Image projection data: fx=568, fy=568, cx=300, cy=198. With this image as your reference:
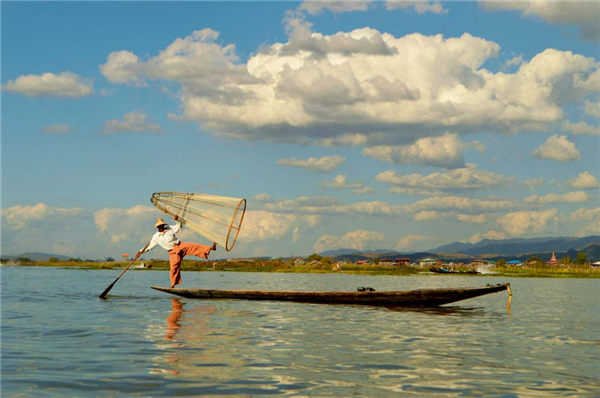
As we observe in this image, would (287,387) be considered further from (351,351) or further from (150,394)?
(351,351)

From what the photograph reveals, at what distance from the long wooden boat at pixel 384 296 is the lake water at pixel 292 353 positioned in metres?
0.76

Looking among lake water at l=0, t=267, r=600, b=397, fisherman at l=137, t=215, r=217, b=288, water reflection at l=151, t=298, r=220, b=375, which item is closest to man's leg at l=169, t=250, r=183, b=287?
fisherman at l=137, t=215, r=217, b=288

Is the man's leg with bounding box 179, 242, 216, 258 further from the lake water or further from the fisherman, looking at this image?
the lake water

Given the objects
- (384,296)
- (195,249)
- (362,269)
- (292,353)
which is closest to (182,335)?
(292,353)

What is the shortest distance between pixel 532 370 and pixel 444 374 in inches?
66.0

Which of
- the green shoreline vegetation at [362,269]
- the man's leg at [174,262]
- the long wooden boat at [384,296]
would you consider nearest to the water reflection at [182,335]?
the man's leg at [174,262]

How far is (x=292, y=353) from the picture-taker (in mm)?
10359

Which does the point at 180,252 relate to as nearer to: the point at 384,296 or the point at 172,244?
the point at 172,244

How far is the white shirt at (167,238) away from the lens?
64.1 ft

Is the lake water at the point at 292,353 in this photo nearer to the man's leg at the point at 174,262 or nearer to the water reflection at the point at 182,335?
the water reflection at the point at 182,335

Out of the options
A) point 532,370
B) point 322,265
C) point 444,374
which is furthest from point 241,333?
point 322,265

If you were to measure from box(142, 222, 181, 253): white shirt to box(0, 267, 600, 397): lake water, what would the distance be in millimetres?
2712

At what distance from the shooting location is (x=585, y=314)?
20188 mm

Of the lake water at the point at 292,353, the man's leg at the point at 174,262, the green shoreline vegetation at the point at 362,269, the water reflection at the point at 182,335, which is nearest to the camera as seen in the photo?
the lake water at the point at 292,353
